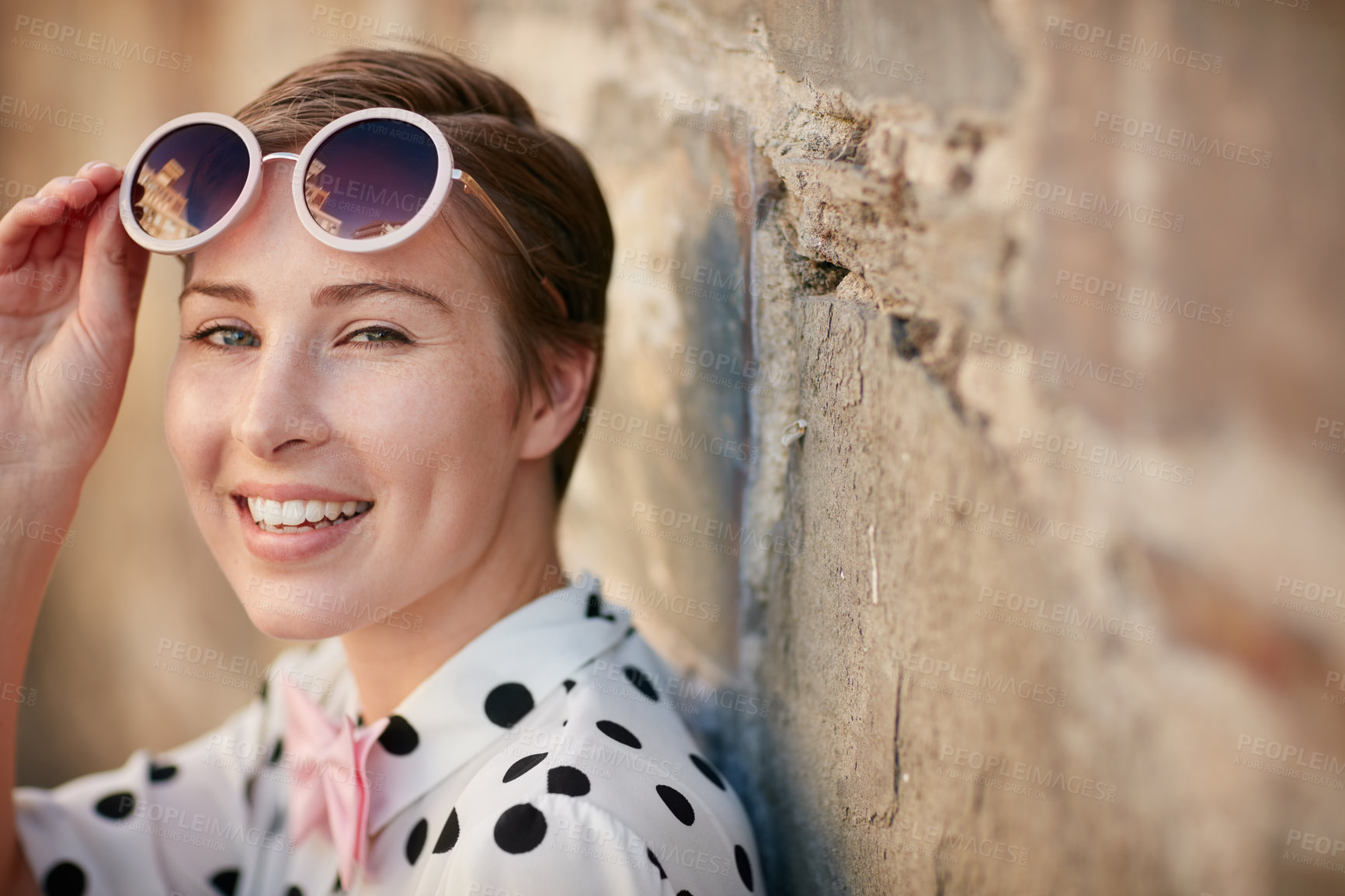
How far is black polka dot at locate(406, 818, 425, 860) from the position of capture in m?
1.42

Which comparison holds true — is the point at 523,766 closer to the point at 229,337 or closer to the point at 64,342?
the point at 229,337

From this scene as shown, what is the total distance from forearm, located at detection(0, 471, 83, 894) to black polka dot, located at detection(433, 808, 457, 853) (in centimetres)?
93

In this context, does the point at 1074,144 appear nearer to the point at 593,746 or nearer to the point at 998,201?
the point at 998,201

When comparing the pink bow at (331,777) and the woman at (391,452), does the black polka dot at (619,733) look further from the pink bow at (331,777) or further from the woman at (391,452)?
the pink bow at (331,777)

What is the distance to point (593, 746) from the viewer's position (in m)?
1.29

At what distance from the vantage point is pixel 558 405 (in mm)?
1666

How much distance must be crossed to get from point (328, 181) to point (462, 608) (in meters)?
0.76

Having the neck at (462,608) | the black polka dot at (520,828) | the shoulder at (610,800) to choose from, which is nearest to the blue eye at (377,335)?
the neck at (462,608)

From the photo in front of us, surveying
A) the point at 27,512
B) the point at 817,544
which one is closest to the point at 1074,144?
the point at 817,544

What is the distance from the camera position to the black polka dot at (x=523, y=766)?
4.19ft

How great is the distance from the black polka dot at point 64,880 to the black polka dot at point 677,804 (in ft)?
4.35

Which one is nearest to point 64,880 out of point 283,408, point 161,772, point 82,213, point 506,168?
point 161,772

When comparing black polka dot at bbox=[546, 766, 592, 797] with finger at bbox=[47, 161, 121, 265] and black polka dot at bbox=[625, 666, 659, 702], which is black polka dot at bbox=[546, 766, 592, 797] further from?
finger at bbox=[47, 161, 121, 265]

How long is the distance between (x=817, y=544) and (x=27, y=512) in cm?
144
